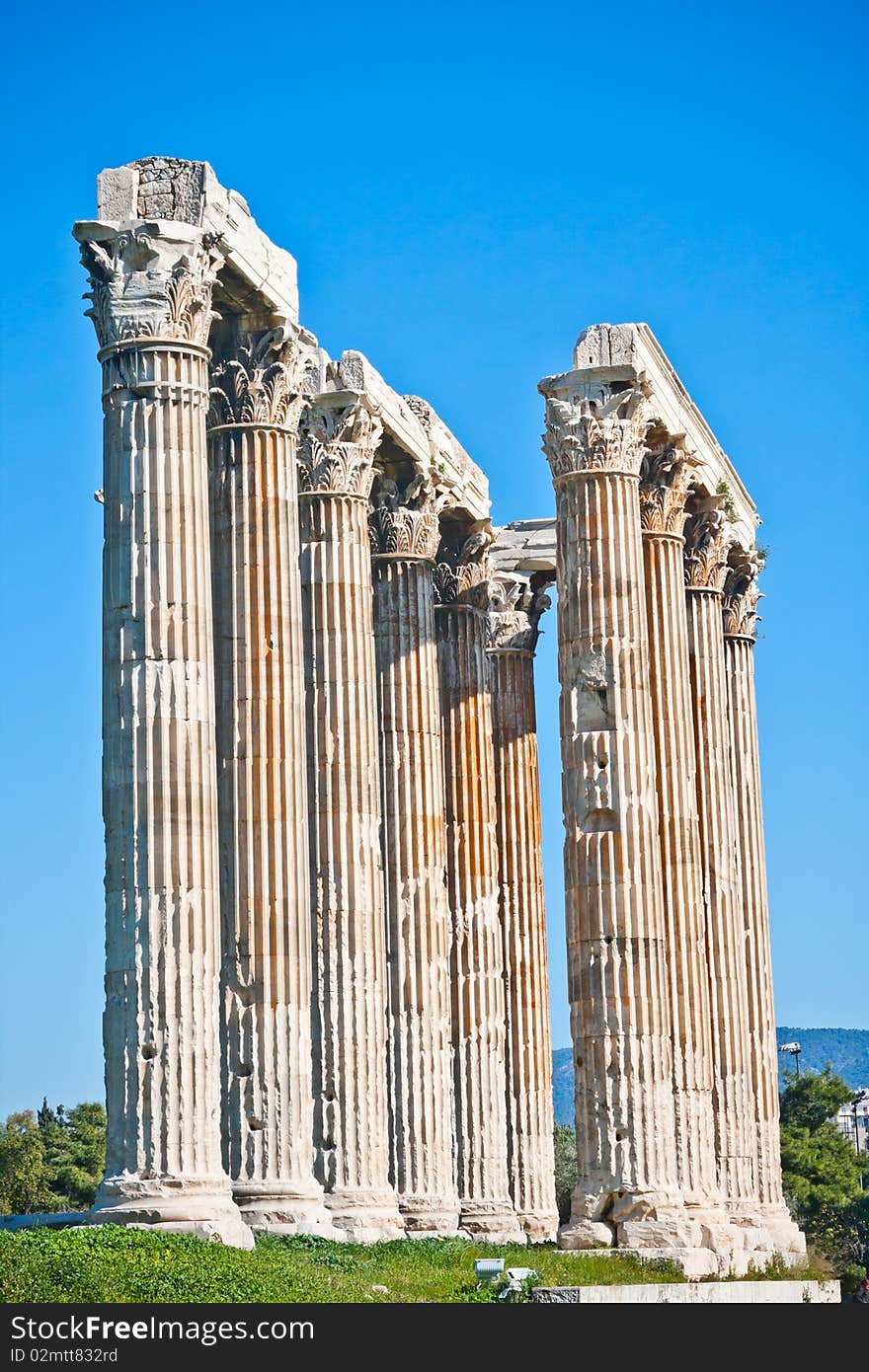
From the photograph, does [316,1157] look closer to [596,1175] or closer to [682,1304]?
[596,1175]

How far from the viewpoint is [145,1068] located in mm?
36406

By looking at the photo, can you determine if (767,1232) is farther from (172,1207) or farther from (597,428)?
(172,1207)

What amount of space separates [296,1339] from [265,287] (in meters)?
20.7

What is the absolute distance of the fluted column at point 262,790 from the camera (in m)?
41.0

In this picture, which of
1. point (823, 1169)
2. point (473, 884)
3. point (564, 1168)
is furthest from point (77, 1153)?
point (473, 884)

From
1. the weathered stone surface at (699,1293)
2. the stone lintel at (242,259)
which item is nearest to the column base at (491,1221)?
the weathered stone surface at (699,1293)

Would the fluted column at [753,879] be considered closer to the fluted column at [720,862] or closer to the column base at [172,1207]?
the fluted column at [720,862]

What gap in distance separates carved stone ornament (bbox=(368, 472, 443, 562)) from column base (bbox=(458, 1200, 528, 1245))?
45.5 feet

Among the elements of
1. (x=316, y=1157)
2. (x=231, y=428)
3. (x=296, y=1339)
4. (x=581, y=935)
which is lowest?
(x=296, y=1339)

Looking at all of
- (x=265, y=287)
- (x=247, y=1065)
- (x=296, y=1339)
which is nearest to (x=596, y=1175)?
(x=247, y=1065)

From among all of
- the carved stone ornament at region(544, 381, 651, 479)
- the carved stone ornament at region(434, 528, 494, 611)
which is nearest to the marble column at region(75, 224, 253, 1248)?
the carved stone ornament at region(544, 381, 651, 479)

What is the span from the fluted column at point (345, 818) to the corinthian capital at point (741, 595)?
14.8 metres

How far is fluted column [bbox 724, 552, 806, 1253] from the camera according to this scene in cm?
5878

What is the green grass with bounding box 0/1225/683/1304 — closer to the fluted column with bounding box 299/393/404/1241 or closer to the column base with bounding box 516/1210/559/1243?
the fluted column with bounding box 299/393/404/1241
